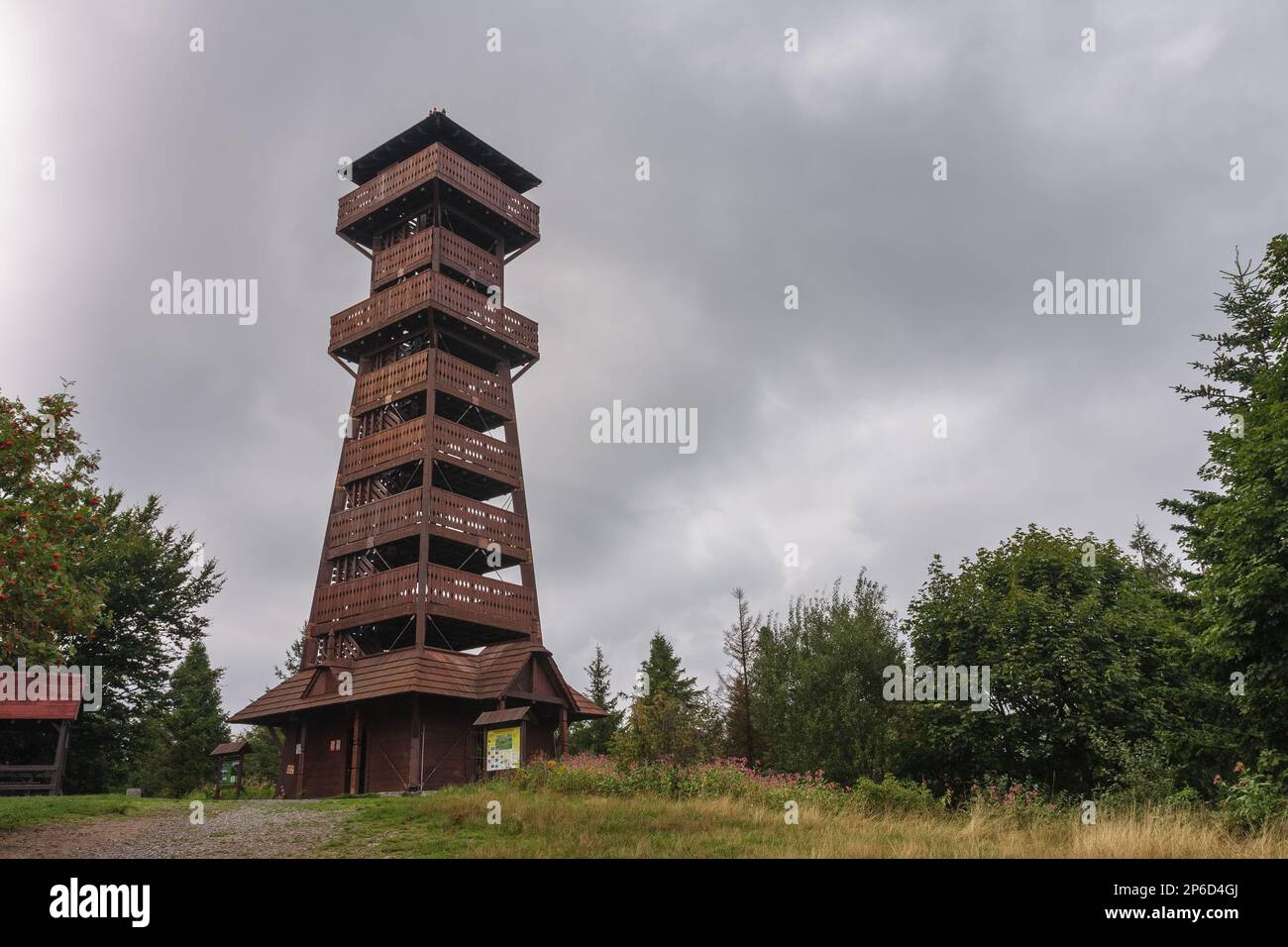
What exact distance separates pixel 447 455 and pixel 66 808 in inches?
709

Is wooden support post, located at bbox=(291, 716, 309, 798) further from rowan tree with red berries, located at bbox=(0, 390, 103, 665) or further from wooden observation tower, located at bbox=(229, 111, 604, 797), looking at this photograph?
rowan tree with red berries, located at bbox=(0, 390, 103, 665)

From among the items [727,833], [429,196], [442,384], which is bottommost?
[727,833]

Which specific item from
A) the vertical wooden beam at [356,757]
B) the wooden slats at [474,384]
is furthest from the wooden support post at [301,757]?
the wooden slats at [474,384]

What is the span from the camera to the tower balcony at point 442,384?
1433 inches

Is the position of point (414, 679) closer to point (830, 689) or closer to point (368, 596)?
point (368, 596)

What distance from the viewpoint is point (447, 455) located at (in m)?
35.4

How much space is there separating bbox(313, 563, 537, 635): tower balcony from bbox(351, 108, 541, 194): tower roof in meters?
19.4

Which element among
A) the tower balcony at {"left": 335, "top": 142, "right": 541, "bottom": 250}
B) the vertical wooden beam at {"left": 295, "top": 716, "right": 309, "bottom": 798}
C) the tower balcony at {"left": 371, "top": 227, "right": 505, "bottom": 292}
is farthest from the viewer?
the tower balcony at {"left": 335, "top": 142, "right": 541, "bottom": 250}

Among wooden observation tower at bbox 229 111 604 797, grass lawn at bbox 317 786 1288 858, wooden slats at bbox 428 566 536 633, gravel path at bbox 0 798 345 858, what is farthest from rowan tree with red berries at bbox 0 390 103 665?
wooden slats at bbox 428 566 536 633

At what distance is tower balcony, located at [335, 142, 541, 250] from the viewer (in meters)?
39.1

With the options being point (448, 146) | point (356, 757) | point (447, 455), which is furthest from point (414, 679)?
point (448, 146)

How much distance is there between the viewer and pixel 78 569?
36.2m

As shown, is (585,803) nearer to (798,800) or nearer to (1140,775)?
(798,800)
